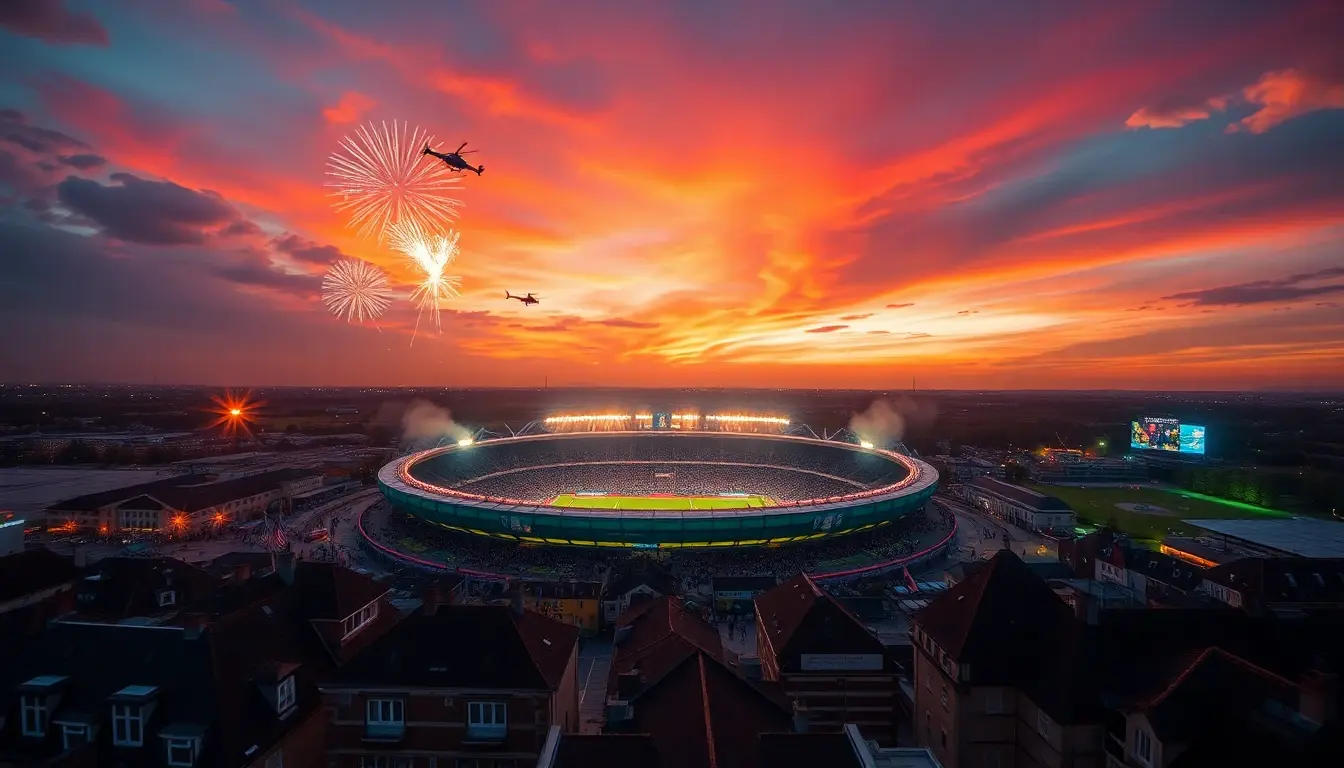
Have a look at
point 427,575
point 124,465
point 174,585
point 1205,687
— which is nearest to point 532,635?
point 1205,687

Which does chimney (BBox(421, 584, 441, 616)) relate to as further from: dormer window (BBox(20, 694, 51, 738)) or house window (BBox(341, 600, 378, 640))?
dormer window (BBox(20, 694, 51, 738))

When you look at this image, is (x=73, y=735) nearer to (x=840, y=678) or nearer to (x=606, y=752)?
(x=606, y=752)

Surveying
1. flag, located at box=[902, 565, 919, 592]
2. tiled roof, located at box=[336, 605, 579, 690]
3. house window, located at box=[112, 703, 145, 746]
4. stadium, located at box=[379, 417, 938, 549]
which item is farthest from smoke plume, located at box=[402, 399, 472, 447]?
house window, located at box=[112, 703, 145, 746]

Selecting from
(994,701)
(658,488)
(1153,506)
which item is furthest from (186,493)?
(1153,506)

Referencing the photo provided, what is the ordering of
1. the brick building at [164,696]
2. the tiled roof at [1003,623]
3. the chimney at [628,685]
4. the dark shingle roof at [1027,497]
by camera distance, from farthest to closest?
the dark shingle roof at [1027,497]
the tiled roof at [1003,623]
the chimney at [628,685]
the brick building at [164,696]

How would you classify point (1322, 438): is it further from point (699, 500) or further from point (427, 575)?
point (427, 575)

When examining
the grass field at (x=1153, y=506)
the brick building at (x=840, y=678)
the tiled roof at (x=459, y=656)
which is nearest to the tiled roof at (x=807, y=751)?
the tiled roof at (x=459, y=656)

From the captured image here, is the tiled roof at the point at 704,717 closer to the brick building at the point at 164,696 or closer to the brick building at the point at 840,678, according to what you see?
the brick building at the point at 840,678

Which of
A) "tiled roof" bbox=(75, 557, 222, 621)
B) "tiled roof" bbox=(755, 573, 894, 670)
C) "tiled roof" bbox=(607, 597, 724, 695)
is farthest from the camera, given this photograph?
"tiled roof" bbox=(75, 557, 222, 621)
